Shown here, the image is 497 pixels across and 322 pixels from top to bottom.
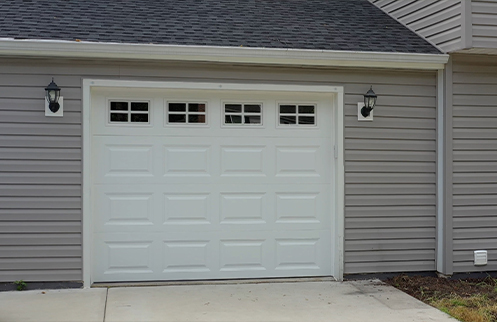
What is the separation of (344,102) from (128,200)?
248 centimetres

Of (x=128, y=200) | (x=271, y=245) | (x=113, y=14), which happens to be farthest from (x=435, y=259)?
(x=113, y=14)

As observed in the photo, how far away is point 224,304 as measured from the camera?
207 inches

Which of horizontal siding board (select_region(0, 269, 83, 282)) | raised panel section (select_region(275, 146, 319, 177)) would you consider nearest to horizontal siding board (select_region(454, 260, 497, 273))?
raised panel section (select_region(275, 146, 319, 177))

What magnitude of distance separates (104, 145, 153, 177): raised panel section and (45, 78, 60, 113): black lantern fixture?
0.64m

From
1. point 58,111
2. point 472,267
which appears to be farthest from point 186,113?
point 472,267

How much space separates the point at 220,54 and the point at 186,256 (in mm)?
2095

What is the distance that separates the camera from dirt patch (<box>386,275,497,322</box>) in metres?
5.03

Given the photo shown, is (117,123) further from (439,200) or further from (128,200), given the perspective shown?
(439,200)

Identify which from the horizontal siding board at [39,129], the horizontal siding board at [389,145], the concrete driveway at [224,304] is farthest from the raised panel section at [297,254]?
the horizontal siding board at [39,129]

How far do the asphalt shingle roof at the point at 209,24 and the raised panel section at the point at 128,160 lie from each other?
107cm

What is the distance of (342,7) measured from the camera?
7734 mm

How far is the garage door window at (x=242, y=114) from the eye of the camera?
615cm

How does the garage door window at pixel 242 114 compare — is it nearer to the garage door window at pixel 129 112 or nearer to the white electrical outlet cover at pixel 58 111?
the garage door window at pixel 129 112

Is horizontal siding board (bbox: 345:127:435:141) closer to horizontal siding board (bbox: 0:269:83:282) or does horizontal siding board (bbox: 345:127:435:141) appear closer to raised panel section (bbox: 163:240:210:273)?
raised panel section (bbox: 163:240:210:273)
